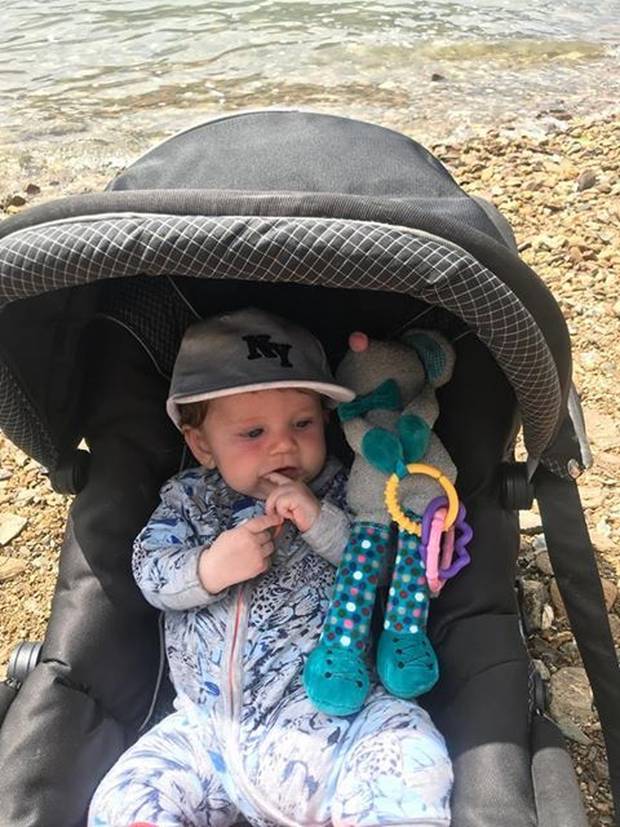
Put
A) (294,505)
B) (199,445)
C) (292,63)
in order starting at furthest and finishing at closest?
(292,63), (199,445), (294,505)

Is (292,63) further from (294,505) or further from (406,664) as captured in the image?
(406,664)

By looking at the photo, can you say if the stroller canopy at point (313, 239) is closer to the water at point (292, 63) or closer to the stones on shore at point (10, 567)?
the stones on shore at point (10, 567)

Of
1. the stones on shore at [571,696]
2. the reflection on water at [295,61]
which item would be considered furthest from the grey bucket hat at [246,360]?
the reflection on water at [295,61]

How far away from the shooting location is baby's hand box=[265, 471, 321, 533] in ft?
6.13

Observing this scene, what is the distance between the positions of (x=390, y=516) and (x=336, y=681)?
0.34m

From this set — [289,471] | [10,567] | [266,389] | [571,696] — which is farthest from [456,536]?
[10,567]

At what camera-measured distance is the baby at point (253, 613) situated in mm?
1661

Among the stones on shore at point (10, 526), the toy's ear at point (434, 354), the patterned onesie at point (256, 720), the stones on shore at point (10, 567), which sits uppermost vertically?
the toy's ear at point (434, 354)

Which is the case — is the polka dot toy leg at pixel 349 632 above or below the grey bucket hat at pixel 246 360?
below

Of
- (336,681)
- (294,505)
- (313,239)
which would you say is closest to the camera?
(313,239)

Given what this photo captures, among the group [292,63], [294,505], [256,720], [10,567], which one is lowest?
[292,63]

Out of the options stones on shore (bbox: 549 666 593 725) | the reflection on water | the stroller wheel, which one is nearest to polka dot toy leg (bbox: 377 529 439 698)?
stones on shore (bbox: 549 666 593 725)

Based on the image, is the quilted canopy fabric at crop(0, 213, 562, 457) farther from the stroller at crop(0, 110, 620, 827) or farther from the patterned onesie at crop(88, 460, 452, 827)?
the patterned onesie at crop(88, 460, 452, 827)

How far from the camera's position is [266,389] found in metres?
1.88
